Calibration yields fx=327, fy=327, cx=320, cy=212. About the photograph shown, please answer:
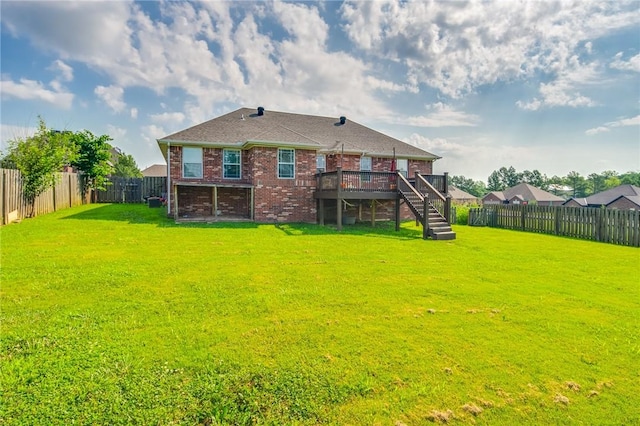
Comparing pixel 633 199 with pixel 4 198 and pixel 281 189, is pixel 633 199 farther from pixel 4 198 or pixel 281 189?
pixel 4 198

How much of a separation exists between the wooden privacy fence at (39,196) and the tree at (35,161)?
40 centimetres

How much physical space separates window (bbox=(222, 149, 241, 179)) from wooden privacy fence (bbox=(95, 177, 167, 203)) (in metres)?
8.45

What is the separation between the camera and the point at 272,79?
728 inches

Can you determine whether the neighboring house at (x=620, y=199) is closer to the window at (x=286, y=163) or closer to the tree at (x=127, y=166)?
the window at (x=286, y=163)

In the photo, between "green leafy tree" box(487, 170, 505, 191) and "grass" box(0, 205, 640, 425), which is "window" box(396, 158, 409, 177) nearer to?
"grass" box(0, 205, 640, 425)

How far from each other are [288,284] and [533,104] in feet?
66.3

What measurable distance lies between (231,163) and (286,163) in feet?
9.60

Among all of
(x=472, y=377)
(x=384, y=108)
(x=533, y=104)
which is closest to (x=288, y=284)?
(x=472, y=377)

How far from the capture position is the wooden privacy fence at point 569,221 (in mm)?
11898

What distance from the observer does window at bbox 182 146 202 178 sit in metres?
15.6

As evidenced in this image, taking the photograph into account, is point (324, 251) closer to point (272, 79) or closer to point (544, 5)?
point (544, 5)

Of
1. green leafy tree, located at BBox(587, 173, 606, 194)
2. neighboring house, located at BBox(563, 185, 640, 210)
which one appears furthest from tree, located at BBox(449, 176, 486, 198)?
neighboring house, located at BBox(563, 185, 640, 210)

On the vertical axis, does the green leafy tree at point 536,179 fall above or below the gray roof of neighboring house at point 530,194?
above

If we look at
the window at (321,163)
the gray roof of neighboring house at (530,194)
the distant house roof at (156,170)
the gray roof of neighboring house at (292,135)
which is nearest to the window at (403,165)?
the gray roof of neighboring house at (292,135)
